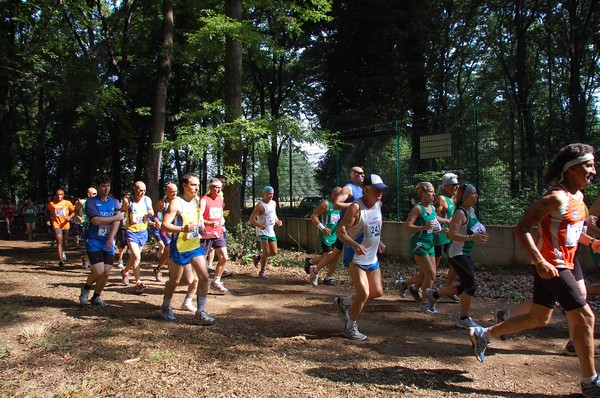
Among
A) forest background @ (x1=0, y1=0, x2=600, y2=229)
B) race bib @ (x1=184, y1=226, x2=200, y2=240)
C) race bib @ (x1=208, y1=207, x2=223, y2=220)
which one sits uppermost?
forest background @ (x1=0, y1=0, x2=600, y2=229)

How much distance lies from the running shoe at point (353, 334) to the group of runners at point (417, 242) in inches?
0.4

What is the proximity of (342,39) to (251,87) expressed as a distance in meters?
12.2

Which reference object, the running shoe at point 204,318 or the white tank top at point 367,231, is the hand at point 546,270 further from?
the running shoe at point 204,318

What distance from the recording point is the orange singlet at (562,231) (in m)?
3.76

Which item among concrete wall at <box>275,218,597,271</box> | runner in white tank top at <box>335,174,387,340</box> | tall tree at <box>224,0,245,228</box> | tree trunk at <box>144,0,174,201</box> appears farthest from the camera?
tree trunk at <box>144,0,174,201</box>

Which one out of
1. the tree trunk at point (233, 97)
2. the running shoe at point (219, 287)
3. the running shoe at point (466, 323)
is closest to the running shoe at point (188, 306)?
the running shoe at point (219, 287)

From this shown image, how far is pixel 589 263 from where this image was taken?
9016mm

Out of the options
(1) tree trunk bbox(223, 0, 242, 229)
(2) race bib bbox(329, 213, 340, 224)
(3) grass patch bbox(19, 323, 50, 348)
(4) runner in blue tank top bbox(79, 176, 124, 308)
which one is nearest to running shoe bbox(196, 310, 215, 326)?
(4) runner in blue tank top bbox(79, 176, 124, 308)

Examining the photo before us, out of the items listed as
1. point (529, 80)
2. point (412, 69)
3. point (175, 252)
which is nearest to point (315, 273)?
point (175, 252)

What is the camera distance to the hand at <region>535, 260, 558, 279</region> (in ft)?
11.9

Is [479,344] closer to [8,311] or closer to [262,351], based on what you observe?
[262,351]

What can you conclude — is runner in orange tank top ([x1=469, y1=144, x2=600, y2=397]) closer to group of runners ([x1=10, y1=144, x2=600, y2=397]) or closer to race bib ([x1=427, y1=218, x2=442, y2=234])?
group of runners ([x1=10, y1=144, x2=600, y2=397])

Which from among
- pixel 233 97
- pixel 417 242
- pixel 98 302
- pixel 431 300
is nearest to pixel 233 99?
pixel 233 97

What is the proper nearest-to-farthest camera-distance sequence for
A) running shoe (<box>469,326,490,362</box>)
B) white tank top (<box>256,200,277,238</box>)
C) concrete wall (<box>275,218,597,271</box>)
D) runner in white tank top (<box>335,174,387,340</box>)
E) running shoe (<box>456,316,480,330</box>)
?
1. running shoe (<box>469,326,490,362</box>)
2. runner in white tank top (<box>335,174,387,340</box>)
3. running shoe (<box>456,316,480,330</box>)
4. white tank top (<box>256,200,277,238</box>)
5. concrete wall (<box>275,218,597,271</box>)
